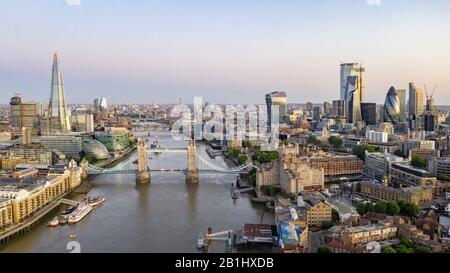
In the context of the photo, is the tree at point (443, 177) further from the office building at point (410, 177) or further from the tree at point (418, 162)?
the tree at point (418, 162)

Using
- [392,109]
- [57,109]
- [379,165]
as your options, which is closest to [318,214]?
[379,165]

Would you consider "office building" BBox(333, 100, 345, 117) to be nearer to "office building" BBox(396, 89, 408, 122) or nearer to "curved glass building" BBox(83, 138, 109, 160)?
"office building" BBox(396, 89, 408, 122)

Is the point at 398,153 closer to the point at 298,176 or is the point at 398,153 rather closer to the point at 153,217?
the point at 298,176

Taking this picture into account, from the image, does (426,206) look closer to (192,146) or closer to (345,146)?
(192,146)

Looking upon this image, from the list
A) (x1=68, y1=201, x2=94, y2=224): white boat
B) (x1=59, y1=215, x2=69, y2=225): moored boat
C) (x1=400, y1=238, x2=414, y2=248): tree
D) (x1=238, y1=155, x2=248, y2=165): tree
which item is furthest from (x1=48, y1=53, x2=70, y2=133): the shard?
(x1=400, y1=238, x2=414, y2=248): tree

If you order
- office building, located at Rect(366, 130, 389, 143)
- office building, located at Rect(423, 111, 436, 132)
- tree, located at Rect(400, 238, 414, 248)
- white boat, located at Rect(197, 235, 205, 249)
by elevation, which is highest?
office building, located at Rect(423, 111, 436, 132)
